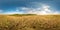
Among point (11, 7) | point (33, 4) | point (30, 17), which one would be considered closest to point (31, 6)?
point (33, 4)

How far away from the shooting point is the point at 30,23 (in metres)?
2.01

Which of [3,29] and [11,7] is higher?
[11,7]

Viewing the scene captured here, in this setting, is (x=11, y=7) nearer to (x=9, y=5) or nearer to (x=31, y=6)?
(x=9, y=5)

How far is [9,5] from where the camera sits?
6.91ft

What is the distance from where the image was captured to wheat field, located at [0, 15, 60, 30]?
2.00 meters

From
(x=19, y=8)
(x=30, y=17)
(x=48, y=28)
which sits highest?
(x=19, y=8)

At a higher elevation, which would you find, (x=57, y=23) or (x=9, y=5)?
(x=9, y=5)

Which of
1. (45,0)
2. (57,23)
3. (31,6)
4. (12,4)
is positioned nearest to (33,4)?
(31,6)

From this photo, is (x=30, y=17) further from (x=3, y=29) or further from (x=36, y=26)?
(x=3, y=29)

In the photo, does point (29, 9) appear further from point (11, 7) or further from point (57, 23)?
point (57, 23)

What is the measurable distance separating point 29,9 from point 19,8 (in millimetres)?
153

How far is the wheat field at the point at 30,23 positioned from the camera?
78.5 inches

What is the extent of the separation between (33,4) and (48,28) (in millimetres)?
427

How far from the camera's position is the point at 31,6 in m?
2.09
